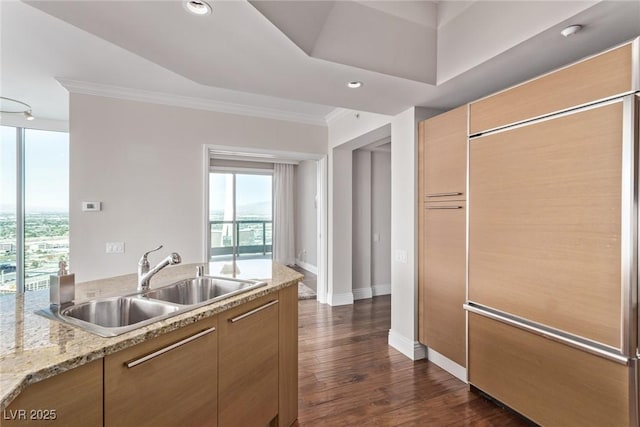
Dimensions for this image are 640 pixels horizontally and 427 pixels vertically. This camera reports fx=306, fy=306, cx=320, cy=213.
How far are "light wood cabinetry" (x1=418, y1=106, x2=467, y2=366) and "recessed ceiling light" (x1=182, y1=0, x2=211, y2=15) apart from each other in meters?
1.88

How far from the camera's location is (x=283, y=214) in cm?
759

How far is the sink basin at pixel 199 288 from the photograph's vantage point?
185 cm

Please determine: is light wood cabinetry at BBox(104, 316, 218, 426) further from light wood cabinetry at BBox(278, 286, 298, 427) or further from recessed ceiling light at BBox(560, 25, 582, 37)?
recessed ceiling light at BBox(560, 25, 582, 37)

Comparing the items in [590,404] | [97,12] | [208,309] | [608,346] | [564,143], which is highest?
[97,12]

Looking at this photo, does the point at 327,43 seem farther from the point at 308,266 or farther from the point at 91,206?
the point at 308,266

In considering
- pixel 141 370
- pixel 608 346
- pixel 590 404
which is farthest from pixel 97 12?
pixel 590 404

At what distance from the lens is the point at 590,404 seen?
1.58 metres

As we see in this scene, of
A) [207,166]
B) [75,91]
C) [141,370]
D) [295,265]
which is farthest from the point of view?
[295,265]

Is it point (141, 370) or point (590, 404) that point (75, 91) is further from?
point (590, 404)

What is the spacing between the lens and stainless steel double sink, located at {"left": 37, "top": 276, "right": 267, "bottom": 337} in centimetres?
123

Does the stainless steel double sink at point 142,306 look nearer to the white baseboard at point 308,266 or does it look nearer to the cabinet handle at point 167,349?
the cabinet handle at point 167,349

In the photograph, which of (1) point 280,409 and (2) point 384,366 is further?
(2) point 384,366

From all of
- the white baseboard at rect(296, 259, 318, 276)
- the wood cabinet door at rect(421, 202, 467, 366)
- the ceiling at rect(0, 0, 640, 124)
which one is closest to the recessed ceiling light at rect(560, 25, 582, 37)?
the ceiling at rect(0, 0, 640, 124)

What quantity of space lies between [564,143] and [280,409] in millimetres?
2240
